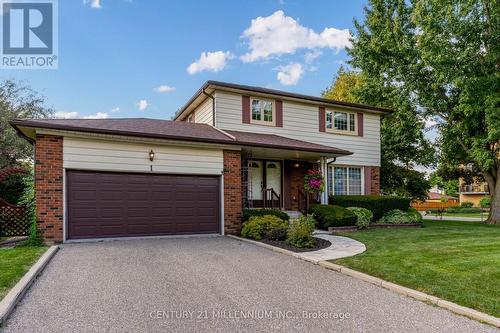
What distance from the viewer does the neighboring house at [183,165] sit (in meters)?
9.48

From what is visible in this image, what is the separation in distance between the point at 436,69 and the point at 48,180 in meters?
15.7

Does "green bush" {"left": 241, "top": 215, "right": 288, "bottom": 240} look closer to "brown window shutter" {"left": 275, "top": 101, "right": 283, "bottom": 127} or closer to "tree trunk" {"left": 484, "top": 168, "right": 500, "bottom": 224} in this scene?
"brown window shutter" {"left": 275, "top": 101, "right": 283, "bottom": 127}

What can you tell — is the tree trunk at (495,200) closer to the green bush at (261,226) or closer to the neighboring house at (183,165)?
the neighboring house at (183,165)

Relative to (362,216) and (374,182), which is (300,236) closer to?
(362,216)

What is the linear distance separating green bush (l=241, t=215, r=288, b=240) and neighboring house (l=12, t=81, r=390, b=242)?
902mm

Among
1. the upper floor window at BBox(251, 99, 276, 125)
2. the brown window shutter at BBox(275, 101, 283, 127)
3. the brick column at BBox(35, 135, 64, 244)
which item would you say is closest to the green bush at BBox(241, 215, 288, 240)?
the brick column at BBox(35, 135, 64, 244)

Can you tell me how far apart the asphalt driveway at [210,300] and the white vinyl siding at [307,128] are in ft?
25.9

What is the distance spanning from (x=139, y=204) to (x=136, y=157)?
139 centimetres

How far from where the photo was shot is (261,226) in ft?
34.8

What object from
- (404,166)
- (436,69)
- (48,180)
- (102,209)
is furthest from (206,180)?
(404,166)

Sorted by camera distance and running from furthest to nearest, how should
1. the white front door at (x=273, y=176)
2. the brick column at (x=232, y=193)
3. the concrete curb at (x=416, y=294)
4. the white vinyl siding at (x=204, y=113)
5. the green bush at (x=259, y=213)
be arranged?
the white front door at (x=273, y=176), the white vinyl siding at (x=204, y=113), the green bush at (x=259, y=213), the brick column at (x=232, y=193), the concrete curb at (x=416, y=294)

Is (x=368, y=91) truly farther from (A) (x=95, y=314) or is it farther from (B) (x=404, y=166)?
(A) (x=95, y=314)

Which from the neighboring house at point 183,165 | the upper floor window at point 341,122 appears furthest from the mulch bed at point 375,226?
the upper floor window at point 341,122

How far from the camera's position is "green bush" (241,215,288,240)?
10.4 metres
